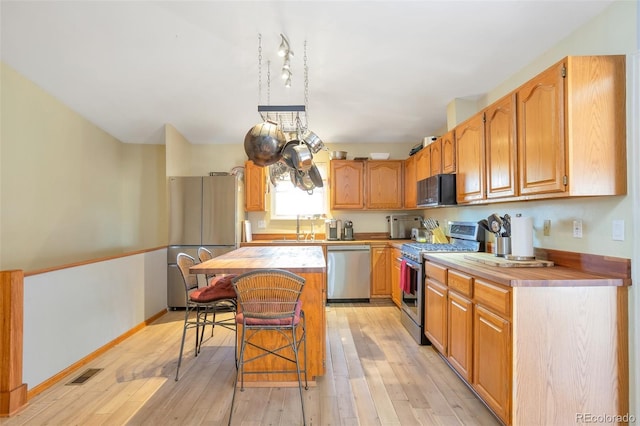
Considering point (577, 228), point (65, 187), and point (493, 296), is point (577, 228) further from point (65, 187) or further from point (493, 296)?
point (65, 187)

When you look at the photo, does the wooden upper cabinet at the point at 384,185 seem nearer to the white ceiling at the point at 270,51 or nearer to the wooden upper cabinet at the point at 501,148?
the white ceiling at the point at 270,51

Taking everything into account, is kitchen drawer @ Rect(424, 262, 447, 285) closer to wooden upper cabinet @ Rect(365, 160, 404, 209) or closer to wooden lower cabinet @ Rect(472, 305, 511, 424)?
wooden lower cabinet @ Rect(472, 305, 511, 424)

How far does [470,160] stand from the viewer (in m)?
2.88

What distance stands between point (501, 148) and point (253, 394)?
101 inches

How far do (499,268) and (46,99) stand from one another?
4.73 m

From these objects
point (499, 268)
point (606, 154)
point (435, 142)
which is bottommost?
point (499, 268)

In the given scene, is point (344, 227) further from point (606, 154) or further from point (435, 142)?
point (606, 154)

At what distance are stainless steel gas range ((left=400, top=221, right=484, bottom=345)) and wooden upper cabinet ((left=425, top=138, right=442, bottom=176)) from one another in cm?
66

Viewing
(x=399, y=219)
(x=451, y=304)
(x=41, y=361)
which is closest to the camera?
→ (x=41, y=361)

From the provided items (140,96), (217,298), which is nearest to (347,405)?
(217,298)

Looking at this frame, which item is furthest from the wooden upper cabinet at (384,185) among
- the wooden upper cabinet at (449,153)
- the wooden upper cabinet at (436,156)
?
the wooden upper cabinet at (449,153)

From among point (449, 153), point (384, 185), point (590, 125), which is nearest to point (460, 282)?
point (590, 125)

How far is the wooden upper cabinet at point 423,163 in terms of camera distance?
3960 millimetres

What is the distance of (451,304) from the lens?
2.53 metres
